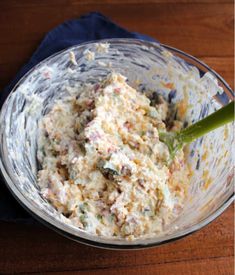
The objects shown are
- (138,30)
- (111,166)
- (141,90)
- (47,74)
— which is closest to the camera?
(111,166)

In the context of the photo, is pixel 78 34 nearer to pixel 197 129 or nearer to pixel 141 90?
pixel 141 90

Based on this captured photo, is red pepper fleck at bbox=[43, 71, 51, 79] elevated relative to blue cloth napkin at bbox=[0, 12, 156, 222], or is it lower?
lower

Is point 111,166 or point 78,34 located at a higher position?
point 78,34

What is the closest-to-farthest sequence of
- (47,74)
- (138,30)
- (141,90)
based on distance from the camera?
1. (47,74)
2. (141,90)
3. (138,30)

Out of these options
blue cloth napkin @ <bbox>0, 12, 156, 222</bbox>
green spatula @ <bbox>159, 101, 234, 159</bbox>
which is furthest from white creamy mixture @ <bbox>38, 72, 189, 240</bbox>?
blue cloth napkin @ <bbox>0, 12, 156, 222</bbox>

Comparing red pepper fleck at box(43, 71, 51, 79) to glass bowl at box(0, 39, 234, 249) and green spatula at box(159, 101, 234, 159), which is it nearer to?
glass bowl at box(0, 39, 234, 249)

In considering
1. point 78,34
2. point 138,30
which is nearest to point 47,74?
point 78,34
